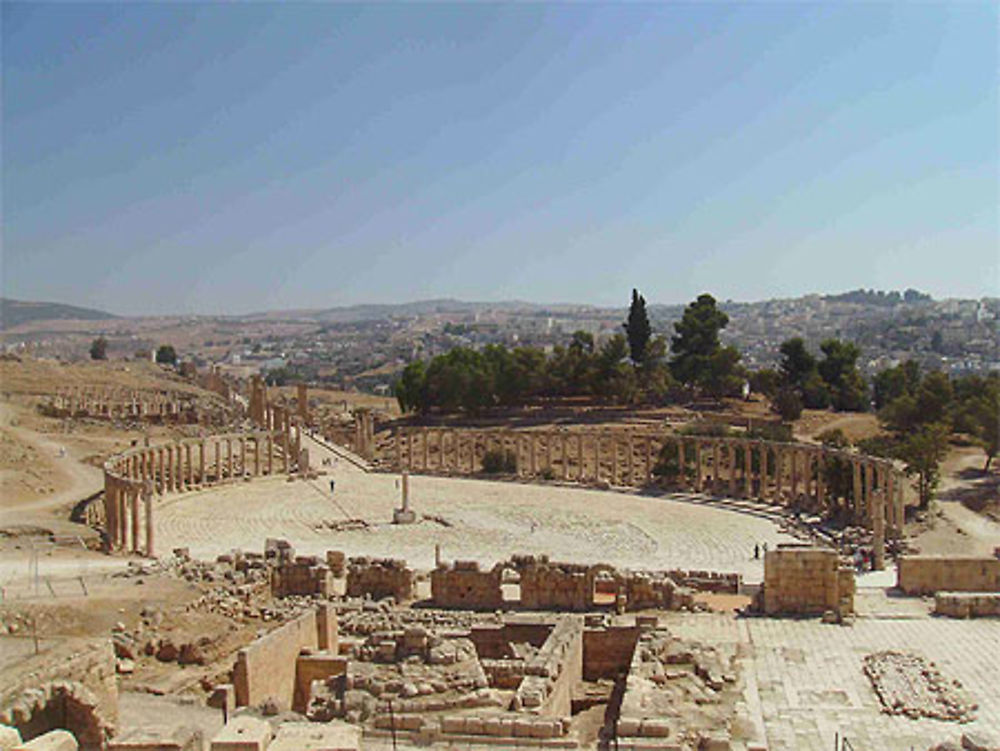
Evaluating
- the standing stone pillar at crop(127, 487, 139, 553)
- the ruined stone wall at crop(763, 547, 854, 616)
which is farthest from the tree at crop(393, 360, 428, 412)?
the ruined stone wall at crop(763, 547, 854, 616)

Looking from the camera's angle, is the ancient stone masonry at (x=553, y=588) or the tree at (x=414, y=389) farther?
the tree at (x=414, y=389)

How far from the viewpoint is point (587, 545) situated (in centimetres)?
3928

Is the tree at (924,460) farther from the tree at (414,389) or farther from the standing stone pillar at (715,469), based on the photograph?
the tree at (414,389)

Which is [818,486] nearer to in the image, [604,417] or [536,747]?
[604,417]

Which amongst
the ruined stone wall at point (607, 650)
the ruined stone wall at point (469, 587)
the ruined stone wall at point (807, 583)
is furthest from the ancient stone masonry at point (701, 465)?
the ruined stone wall at point (607, 650)

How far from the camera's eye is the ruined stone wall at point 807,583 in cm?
2419

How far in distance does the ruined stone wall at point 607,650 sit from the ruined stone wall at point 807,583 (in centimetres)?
441

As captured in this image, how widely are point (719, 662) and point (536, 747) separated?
612cm

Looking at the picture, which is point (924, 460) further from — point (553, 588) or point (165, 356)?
point (165, 356)

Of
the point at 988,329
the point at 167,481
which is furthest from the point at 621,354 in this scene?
→ the point at 988,329

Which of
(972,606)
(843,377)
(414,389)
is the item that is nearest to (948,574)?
(972,606)

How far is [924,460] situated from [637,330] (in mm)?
34380

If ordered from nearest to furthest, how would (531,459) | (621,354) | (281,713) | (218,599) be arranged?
(281,713)
(218,599)
(531,459)
(621,354)

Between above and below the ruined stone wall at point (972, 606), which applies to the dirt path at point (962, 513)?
below
